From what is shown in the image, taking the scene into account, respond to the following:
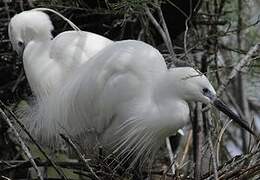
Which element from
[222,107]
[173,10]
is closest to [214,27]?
[173,10]

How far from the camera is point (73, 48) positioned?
2.30 meters

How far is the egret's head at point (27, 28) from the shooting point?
7.50ft

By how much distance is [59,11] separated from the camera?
8.20 feet

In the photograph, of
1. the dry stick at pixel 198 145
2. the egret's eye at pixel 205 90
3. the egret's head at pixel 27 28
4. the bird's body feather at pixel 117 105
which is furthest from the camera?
the egret's head at pixel 27 28

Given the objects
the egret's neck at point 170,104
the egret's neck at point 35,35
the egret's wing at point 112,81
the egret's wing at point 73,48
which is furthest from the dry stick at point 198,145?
the egret's neck at point 35,35

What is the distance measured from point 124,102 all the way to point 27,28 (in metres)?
0.42

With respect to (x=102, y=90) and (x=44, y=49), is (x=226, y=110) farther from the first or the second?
(x=44, y=49)

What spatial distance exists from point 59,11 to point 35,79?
314 millimetres

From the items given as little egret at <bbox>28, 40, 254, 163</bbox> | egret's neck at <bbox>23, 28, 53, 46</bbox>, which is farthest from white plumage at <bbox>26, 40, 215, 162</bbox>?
egret's neck at <bbox>23, 28, 53, 46</bbox>

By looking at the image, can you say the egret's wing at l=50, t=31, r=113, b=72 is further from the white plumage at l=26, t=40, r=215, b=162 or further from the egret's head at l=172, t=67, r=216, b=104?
the egret's head at l=172, t=67, r=216, b=104

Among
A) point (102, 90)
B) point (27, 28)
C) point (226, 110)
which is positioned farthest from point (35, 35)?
point (226, 110)

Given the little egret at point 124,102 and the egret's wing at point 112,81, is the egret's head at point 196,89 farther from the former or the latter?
the egret's wing at point 112,81

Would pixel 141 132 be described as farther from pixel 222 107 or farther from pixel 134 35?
pixel 134 35

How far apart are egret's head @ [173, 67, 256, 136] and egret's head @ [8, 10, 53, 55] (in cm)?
52
